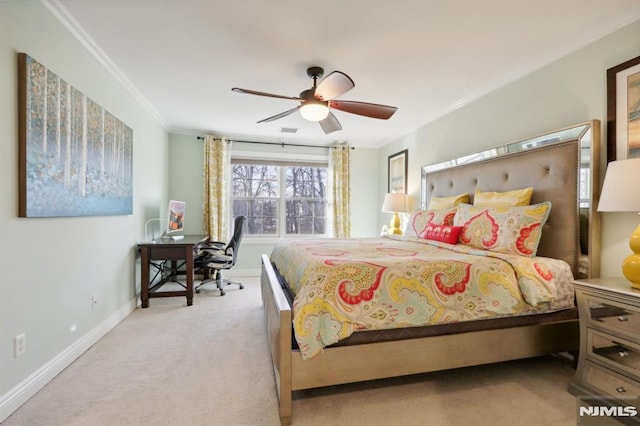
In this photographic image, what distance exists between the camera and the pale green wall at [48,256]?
156 cm

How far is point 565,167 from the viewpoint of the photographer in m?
2.19

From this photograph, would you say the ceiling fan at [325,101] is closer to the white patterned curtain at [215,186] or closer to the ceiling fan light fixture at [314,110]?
the ceiling fan light fixture at [314,110]

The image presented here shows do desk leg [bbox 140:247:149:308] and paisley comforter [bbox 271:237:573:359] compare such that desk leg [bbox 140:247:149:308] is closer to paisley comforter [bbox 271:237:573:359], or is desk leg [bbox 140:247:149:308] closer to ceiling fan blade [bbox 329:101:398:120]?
paisley comforter [bbox 271:237:573:359]

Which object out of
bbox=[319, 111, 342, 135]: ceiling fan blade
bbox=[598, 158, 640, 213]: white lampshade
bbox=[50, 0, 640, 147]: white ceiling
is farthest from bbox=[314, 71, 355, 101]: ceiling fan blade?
bbox=[598, 158, 640, 213]: white lampshade

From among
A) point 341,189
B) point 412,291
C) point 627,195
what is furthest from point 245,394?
point 341,189

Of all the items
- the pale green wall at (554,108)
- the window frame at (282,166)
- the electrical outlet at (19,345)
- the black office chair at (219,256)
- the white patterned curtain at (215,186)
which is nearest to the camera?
the electrical outlet at (19,345)

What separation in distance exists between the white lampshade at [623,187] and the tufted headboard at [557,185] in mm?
415

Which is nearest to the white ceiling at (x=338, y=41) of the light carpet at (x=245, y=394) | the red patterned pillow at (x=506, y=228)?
the red patterned pillow at (x=506, y=228)

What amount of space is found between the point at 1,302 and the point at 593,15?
3.90 metres

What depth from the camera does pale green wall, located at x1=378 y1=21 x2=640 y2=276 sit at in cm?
196

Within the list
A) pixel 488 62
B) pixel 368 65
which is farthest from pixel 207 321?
pixel 488 62

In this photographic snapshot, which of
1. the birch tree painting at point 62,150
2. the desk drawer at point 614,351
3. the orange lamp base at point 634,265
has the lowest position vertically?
the desk drawer at point 614,351

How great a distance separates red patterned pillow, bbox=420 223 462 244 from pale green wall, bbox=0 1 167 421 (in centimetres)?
301

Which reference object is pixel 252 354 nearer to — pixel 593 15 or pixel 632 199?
pixel 632 199
